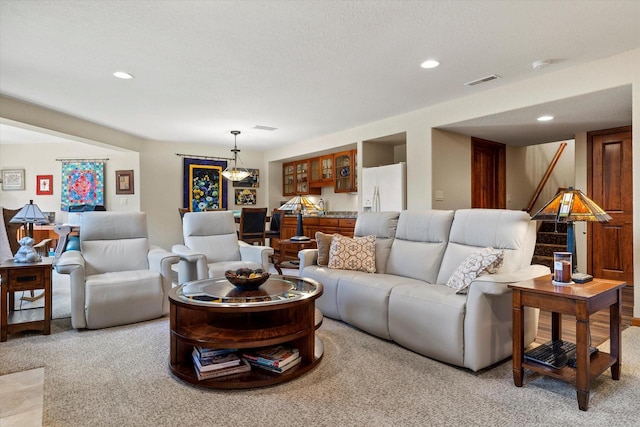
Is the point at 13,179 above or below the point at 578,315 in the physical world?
above

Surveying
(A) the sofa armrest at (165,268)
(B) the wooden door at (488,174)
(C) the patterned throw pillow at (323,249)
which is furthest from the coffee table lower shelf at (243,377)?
(B) the wooden door at (488,174)

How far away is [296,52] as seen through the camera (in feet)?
10.0

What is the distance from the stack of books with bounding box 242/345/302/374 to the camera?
85.8 inches

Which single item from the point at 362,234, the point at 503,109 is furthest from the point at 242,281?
the point at 503,109

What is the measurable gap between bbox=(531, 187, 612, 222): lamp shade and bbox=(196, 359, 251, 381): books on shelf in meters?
2.07

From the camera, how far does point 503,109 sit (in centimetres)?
399

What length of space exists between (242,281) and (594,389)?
2151 millimetres

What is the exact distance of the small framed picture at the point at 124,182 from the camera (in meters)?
7.10

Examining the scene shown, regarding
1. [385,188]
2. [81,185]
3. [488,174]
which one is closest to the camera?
[385,188]

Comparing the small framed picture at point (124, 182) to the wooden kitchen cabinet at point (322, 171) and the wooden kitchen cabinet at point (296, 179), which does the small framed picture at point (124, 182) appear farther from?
the wooden kitchen cabinet at point (322, 171)

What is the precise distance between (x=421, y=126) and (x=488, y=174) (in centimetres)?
181

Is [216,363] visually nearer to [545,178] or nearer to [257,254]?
[257,254]

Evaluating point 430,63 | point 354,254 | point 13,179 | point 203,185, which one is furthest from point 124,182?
point 430,63

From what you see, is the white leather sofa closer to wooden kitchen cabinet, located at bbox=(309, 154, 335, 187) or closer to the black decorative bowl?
the black decorative bowl
